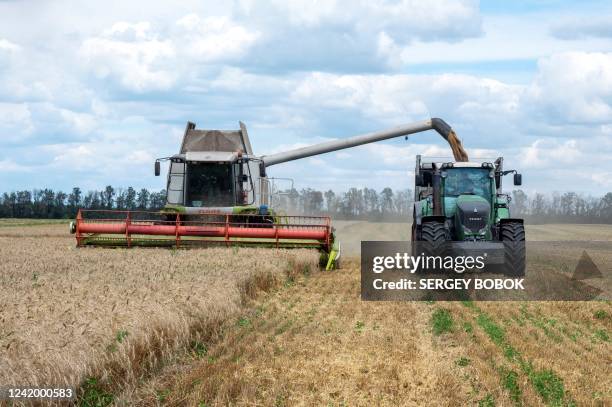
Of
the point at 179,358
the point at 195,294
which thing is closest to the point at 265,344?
the point at 179,358

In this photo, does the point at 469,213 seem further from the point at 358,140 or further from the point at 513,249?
the point at 358,140

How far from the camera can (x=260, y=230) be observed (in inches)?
762

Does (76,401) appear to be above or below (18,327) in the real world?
below

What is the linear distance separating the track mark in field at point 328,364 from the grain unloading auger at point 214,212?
→ 759 cm

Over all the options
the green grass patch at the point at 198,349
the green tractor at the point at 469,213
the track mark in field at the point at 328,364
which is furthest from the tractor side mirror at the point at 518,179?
the green grass patch at the point at 198,349

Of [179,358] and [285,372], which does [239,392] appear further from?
[179,358]

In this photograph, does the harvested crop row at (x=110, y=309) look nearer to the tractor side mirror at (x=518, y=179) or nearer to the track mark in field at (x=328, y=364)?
the track mark in field at (x=328, y=364)

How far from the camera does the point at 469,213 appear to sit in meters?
15.6

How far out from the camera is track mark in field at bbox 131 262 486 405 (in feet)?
22.7

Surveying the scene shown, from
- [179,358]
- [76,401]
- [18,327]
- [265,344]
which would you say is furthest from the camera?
[265,344]

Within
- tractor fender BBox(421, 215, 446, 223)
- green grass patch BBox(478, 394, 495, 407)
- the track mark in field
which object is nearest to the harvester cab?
tractor fender BBox(421, 215, 446, 223)

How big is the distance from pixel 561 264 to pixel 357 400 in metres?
14.7

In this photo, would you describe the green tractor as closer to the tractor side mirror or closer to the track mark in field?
the tractor side mirror

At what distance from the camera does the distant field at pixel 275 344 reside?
690cm
